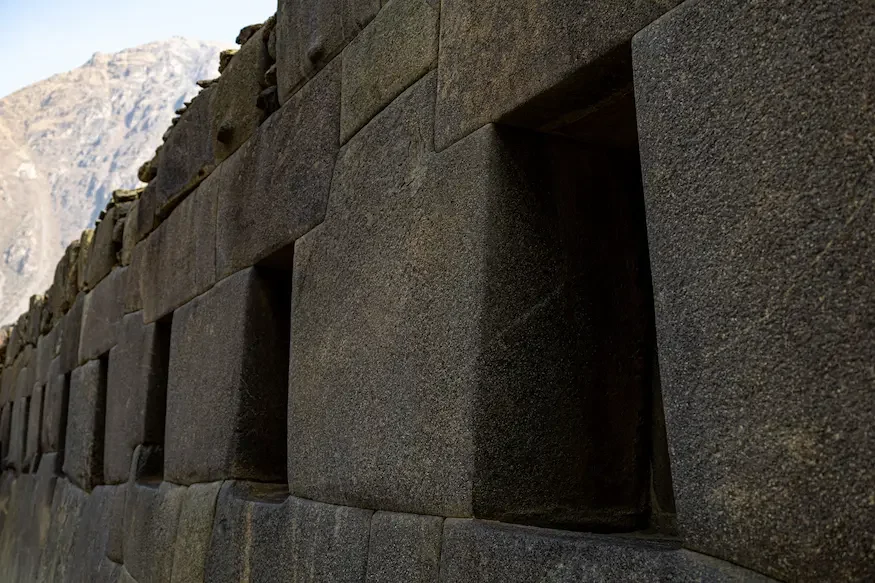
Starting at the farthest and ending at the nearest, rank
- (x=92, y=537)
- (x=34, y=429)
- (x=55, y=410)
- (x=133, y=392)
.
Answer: (x=34, y=429)
(x=55, y=410)
(x=92, y=537)
(x=133, y=392)

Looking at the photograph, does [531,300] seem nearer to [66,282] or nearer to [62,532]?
[62,532]

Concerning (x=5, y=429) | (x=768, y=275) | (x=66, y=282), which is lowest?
(x=768, y=275)

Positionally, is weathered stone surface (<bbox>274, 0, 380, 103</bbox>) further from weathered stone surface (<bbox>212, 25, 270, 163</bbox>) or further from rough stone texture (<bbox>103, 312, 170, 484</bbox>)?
rough stone texture (<bbox>103, 312, 170, 484</bbox>)

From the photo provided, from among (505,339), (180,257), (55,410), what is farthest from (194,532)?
(55,410)

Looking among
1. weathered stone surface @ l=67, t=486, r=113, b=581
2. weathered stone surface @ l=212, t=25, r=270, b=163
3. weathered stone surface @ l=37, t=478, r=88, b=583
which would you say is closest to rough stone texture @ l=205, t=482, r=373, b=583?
weathered stone surface @ l=212, t=25, r=270, b=163

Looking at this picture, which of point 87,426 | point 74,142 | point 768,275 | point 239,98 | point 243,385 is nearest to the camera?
point 768,275

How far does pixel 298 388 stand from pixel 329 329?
0.24 m

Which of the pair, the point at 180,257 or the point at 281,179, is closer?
the point at 281,179

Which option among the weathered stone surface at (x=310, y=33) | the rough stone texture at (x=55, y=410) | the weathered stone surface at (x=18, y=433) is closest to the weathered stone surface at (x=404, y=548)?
the weathered stone surface at (x=310, y=33)

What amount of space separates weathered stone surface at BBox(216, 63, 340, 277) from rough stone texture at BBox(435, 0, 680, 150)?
2.13 feet

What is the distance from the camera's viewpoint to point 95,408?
498 cm

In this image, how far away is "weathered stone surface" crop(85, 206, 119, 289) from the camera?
5141 millimetres

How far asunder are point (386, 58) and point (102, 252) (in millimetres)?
3673

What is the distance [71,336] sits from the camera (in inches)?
234
